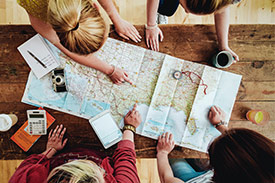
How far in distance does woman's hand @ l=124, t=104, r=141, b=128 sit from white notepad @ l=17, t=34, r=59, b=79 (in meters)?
0.49

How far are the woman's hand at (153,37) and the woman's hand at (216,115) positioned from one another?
1.57 ft

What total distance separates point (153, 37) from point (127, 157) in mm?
659

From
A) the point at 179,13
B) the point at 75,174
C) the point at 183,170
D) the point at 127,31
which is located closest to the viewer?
the point at 75,174

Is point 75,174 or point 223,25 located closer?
point 75,174

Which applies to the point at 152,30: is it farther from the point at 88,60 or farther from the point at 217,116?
the point at 217,116

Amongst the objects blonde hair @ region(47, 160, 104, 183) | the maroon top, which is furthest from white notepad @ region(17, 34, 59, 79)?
blonde hair @ region(47, 160, 104, 183)

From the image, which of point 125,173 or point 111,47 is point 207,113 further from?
point 111,47

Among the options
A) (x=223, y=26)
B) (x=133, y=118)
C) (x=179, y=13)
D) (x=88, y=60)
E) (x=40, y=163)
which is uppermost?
(x=179, y=13)

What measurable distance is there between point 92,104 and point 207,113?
665 millimetres

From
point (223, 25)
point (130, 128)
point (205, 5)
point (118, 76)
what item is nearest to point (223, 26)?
point (223, 25)

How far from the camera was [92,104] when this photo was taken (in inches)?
38.9

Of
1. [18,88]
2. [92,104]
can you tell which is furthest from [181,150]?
[18,88]

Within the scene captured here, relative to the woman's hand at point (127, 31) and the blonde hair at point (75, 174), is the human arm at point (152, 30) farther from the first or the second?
the blonde hair at point (75, 174)

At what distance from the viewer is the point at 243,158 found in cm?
67
